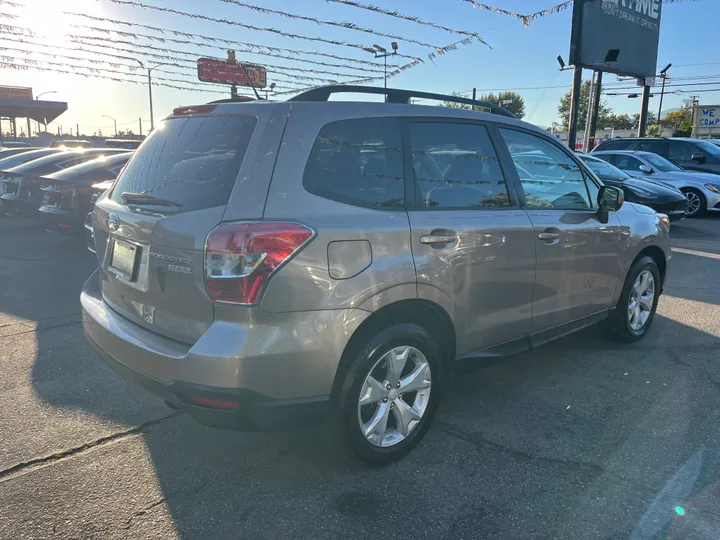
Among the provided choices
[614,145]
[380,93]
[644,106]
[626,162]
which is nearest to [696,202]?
[626,162]

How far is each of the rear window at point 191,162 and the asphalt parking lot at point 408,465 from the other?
53.9 inches

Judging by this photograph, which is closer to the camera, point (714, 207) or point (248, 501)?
point (248, 501)

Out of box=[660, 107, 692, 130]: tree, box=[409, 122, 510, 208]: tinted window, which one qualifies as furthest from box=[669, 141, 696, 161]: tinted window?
box=[660, 107, 692, 130]: tree

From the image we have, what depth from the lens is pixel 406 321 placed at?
2850mm

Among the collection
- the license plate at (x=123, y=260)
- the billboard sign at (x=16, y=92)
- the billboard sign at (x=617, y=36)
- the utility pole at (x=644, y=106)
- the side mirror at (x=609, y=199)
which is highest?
the billboard sign at (x=16, y=92)

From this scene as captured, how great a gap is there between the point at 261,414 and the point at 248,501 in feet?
1.74

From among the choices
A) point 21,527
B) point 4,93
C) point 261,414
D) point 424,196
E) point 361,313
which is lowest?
point 21,527

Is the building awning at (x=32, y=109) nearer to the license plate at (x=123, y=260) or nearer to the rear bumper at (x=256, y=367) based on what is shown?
the license plate at (x=123, y=260)

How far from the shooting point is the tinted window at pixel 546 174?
3.59 metres

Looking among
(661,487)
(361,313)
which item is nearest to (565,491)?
(661,487)

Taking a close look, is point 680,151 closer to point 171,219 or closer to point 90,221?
point 90,221

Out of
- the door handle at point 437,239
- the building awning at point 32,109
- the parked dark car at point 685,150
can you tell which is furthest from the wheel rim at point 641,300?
the building awning at point 32,109

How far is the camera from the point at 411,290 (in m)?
2.74

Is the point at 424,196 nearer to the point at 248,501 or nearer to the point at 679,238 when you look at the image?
the point at 248,501
